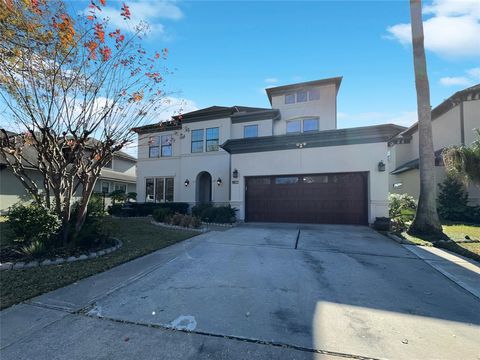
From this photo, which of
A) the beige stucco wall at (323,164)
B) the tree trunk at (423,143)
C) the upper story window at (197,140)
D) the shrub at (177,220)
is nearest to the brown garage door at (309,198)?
the beige stucco wall at (323,164)

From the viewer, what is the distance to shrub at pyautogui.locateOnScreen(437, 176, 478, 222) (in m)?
13.7

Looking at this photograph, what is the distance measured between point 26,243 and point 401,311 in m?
7.74

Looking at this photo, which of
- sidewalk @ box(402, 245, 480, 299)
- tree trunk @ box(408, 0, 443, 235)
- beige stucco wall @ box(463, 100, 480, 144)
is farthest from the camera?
beige stucco wall @ box(463, 100, 480, 144)

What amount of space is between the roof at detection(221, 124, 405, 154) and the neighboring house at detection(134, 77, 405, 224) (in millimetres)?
40

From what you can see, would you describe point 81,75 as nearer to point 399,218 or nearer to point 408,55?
point 408,55

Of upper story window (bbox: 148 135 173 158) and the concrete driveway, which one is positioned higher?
upper story window (bbox: 148 135 173 158)

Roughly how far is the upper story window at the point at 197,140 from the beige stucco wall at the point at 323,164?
15.3 feet

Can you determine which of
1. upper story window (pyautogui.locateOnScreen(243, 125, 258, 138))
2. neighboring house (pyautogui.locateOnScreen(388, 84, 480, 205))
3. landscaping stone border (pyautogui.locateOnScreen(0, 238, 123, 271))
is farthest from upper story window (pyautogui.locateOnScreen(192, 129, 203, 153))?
neighboring house (pyautogui.locateOnScreen(388, 84, 480, 205))

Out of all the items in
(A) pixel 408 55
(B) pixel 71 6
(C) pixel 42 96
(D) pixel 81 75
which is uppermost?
(A) pixel 408 55

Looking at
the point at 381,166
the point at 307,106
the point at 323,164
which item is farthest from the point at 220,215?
the point at 307,106

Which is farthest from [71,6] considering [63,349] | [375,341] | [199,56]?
[375,341]

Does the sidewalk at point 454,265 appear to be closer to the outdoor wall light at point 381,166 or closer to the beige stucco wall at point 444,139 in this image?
the outdoor wall light at point 381,166

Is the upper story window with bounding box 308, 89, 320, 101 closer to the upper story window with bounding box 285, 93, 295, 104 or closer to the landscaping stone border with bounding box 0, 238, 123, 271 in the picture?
the upper story window with bounding box 285, 93, 295, 104

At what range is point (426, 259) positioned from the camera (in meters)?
6.41
